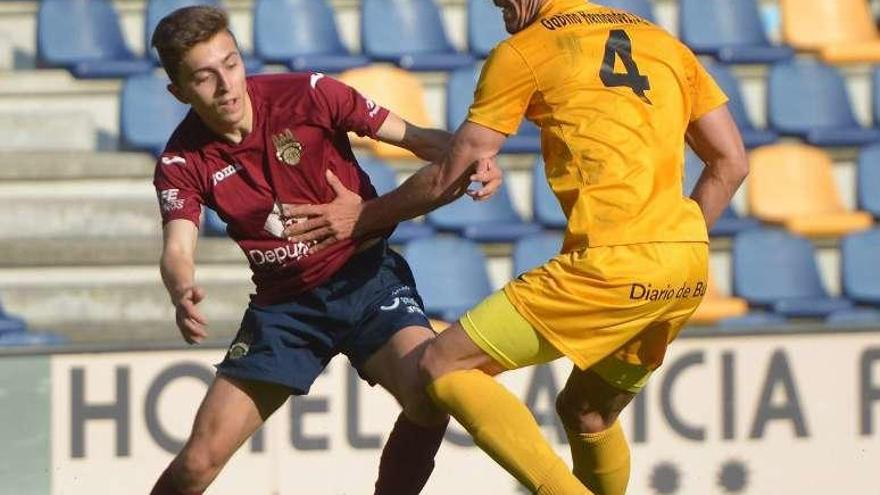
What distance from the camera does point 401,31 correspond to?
838cm

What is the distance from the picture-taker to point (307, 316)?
4.67 m

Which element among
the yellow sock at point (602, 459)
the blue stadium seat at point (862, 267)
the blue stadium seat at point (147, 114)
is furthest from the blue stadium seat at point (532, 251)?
the yellow sock at point (602, 459)

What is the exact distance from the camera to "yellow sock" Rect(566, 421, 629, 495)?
192 inches

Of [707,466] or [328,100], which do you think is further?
[707,466]

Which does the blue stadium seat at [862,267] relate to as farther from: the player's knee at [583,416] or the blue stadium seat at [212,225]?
the player's knee at [583,416]

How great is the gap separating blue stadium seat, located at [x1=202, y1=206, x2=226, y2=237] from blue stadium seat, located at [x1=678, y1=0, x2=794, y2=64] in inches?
101

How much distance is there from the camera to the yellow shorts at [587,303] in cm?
417

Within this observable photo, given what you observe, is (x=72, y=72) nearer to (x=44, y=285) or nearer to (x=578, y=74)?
(x=44, y=285)

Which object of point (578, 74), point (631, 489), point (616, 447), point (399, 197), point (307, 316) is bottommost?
point (631, 489)

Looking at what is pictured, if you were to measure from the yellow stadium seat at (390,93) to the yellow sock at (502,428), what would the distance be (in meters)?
3.77

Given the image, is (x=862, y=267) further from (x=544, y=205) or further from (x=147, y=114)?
(x=147, y=114)

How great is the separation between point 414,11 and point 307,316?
3.98m

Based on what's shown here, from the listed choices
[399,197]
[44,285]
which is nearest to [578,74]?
[399,197]

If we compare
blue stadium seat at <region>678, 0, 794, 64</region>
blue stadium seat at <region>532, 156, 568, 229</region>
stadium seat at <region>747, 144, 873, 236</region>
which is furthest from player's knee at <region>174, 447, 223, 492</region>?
blue stadium seat at <region>678, 0, 794, 64</region>
